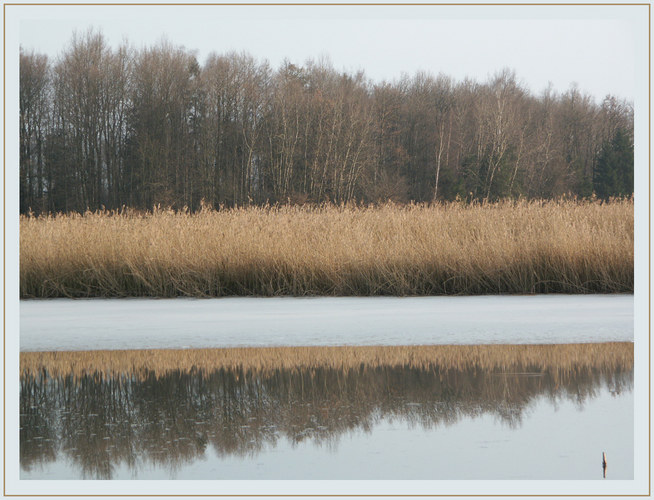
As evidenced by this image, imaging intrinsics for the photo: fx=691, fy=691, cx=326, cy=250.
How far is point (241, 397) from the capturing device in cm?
339

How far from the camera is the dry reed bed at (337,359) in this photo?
158 inches

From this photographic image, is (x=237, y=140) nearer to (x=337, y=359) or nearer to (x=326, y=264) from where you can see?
(x=326, y=264)

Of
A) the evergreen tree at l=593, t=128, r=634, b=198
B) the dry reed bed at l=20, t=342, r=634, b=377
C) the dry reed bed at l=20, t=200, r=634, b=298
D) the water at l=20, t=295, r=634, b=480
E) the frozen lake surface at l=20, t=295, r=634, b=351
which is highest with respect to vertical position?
the evergreen tree at l=593, t=128, r=634, b=198

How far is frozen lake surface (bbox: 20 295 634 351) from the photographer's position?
4.80 meters

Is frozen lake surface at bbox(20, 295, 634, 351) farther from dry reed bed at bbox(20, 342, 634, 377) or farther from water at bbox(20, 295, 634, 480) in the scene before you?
dry reed bed at bbox(20, 342, 634, 377)

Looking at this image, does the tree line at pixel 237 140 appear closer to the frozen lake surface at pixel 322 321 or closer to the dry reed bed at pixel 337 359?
the frozen lake surface at pixel 322 321

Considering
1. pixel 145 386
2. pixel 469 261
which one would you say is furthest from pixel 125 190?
pixel 145 386

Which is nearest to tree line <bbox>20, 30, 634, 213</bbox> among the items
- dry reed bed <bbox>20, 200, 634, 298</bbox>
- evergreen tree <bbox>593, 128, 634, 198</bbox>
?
evergreen tree <bbox>593, 128, 634, 198</bbox>

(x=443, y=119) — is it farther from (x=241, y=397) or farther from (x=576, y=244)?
(x=241, y=397)

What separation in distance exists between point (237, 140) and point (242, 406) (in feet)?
85.7

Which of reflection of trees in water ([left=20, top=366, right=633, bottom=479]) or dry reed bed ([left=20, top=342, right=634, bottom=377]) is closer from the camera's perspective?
reflection of trees in water ([left=20, top=366, right=633, bottom=479])

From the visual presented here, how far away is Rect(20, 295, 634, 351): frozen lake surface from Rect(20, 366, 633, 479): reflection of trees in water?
2.88 ft

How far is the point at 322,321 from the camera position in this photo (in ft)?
18.5

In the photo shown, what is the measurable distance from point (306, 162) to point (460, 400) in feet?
81.5
